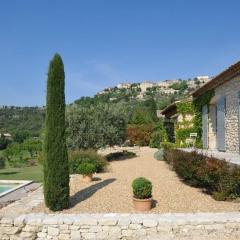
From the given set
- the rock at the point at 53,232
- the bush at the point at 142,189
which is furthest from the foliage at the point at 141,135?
the rock at the point at 53,232

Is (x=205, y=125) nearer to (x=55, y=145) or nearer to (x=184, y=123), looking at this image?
(x=184, y=123)

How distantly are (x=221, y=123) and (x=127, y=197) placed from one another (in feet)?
25.1

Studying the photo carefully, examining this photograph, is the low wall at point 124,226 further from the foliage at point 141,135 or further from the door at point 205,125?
the foliage at point 141,135

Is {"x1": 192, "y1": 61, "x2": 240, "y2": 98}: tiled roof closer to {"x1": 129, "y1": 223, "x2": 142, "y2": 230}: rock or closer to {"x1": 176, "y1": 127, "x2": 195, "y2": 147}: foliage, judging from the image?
{"x1": 176, "y1": 127, "x2": 195, "y2": 147}: foliage

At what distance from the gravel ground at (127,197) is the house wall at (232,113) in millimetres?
2826

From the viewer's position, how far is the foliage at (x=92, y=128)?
2225 centimetres

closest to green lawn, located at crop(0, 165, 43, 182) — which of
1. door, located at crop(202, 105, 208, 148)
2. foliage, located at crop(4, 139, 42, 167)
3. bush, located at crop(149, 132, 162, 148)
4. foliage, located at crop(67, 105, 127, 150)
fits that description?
foliage, located at crop(67, 105, 127, 150)

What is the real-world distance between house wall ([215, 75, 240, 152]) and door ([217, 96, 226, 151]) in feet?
1.17

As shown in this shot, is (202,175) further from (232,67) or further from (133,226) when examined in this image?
(232,67)

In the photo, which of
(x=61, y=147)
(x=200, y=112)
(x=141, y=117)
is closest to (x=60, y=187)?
(x=61, y=147)

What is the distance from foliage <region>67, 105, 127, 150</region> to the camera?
22250 mm

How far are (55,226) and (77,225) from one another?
527 mm

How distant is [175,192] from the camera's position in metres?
11.9

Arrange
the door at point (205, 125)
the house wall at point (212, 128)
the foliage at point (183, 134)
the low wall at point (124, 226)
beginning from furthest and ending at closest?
the foliage at point (183, 134)
the door at point (205, 125)
the house wall at point (212, 128)
the low wall at point (124, 226)
